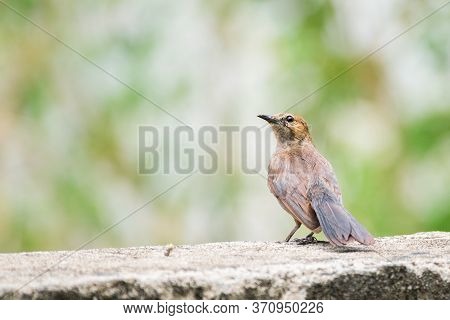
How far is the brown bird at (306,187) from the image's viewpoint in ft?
11.8

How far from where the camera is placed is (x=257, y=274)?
262 cm

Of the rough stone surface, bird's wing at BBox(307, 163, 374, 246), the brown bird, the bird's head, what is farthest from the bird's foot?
the bird's head

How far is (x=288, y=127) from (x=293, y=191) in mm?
731

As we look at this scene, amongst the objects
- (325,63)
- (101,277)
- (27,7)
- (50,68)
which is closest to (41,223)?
(50,68)

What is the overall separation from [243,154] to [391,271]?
341 centimetres

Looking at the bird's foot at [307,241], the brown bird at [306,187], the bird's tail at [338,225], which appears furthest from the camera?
the bird's foot at [307,241]

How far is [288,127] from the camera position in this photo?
4621 mm

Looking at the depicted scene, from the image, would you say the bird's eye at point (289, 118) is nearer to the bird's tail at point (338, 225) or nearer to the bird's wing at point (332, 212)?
the bird's wing at point (332, 212)

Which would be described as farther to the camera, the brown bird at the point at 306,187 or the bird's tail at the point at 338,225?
the brown bird at the point at 306,187

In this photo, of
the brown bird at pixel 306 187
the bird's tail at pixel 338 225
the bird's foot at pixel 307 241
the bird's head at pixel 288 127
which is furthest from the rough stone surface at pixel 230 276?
the bird's head at pixel 288 127

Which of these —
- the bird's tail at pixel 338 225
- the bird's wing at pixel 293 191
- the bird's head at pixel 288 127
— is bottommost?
the bird's tail at pixel 338 225

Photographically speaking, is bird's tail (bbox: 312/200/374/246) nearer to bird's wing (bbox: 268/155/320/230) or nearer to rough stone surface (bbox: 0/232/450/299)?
bird's wing (bbox: 268/155/320/230)

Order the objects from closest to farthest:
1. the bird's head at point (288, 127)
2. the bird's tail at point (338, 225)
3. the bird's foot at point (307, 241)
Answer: the bird's tail at point (338, 225)
the bird's foot at point (307, 241)
the bird's head at point (288, 127)

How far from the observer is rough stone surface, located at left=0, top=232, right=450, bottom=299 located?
2.51 metres
